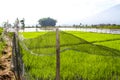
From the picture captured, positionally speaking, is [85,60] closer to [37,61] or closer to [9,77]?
[37,61]

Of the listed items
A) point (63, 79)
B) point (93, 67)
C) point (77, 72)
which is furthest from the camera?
point (93, 67)

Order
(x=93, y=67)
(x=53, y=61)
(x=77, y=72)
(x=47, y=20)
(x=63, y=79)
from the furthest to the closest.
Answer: (x=47, y=20)
(x=53, y=61)
(x=93, y=67)
(x=77, y=72)
(x=63, y=79)

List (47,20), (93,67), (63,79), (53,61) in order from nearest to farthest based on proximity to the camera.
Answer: (63,79)
(93,67)
(53,61)
(47,20)

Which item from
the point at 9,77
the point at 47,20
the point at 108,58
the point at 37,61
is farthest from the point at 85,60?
the point at 47,20

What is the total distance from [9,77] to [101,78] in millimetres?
2928

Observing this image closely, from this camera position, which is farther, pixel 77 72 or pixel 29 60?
pixel 29 60

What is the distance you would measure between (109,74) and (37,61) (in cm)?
289

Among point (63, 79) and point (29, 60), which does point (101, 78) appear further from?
point (29, 60)

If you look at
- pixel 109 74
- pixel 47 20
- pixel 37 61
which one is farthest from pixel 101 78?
pixel 47 20

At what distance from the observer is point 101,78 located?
241 inches

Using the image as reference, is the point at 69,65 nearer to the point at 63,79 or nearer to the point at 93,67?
the point at 93,67

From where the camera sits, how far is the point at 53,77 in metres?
6.12

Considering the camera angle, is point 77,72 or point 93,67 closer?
point 77,72

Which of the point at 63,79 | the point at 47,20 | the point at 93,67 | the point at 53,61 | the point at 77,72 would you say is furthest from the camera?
the point at 47,20
